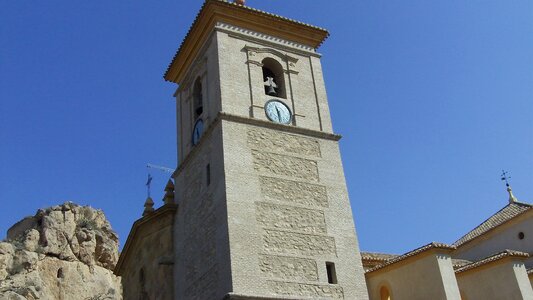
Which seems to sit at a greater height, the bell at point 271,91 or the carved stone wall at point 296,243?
the bell at point 271,91

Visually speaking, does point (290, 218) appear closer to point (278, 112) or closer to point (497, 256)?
point (278, 112)

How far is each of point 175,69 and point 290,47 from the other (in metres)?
3.65

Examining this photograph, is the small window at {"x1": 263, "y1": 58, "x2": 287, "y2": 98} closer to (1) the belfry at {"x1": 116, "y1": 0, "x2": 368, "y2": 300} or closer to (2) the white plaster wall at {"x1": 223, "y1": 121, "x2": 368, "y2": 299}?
(1) the belfry at {"x1": 116, "y1": 0, "x2": 368, "y2": 300}

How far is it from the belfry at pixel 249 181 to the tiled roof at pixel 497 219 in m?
8.46

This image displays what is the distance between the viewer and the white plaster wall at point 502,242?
20.1m

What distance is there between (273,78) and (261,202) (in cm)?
431

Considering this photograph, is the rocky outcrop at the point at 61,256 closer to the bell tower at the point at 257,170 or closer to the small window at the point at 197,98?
the small window at the point at 197,98

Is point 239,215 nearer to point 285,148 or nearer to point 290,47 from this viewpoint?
point 285,148

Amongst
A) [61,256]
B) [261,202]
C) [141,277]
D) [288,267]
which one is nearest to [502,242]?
[288,267]

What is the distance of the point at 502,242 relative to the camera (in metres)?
20.8

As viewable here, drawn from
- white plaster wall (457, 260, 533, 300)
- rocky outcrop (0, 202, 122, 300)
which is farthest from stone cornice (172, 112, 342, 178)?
rocky outcrop (0, 202, 122, 300)

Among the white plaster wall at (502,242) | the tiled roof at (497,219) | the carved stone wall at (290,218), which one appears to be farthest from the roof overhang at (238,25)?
the white plaster wall at (502,242)


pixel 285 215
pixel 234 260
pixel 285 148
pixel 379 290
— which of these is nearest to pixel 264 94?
pixel 285 148

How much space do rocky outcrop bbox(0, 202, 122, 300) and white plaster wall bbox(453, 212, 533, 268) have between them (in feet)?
88.9
